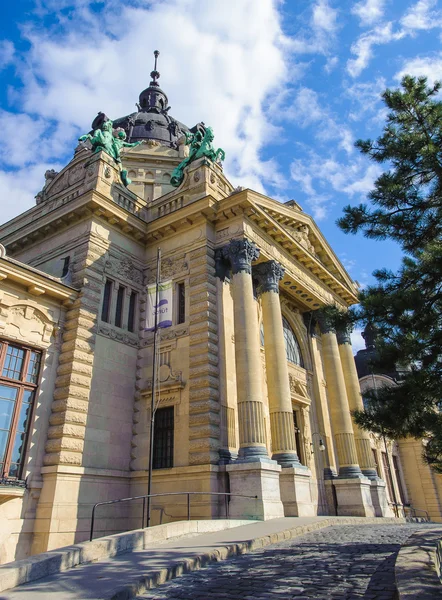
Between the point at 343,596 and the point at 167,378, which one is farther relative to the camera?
the point at 167,378

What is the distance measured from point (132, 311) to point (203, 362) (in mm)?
5056

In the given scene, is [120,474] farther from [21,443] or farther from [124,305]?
[124,305]

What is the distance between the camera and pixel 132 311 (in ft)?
70.6

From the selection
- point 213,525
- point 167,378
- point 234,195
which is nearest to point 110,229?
point 234,195

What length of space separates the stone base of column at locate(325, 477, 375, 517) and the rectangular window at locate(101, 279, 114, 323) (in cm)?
1413

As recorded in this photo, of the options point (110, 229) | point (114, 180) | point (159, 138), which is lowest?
point (110, 229)

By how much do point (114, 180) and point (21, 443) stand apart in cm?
1249

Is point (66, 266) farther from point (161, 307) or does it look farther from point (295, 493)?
point (295, 493)

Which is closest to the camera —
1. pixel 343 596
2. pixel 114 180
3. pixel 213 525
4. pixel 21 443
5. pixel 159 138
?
pixel 343 596

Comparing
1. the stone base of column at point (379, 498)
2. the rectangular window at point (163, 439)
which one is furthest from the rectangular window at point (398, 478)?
the rectangular window at point (163, 439)

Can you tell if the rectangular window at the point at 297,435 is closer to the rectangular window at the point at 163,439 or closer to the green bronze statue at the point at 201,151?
the rectangular window at the point at 163,439

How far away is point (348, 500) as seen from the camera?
23031mm

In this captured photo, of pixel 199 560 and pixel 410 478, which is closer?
pixel 199 560

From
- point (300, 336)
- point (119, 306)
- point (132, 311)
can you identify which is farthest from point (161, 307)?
point (300, 336)
